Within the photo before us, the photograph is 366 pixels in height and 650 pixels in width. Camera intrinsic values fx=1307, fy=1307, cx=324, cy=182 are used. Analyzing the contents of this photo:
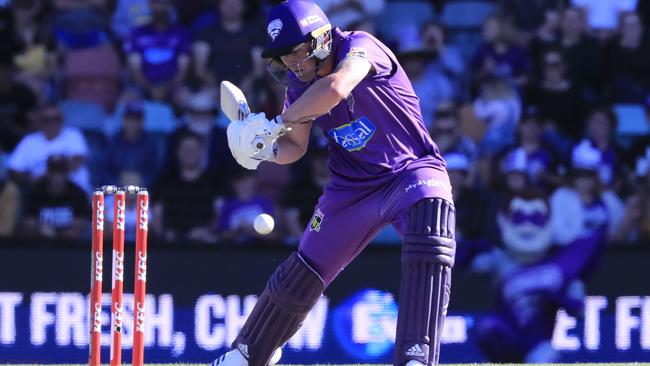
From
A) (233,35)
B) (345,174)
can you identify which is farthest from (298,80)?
(233,35)

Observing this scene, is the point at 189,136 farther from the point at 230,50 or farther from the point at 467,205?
the point at 467,205

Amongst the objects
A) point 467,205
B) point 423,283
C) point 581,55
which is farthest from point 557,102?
point 423,283

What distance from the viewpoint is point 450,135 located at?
1025cm

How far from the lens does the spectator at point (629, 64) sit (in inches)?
429

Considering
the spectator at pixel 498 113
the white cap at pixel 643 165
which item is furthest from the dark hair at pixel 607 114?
the spectator at pixel 498 113

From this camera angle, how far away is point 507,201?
962 cm

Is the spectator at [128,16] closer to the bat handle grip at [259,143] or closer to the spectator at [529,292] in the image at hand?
the spectator at [529,292]

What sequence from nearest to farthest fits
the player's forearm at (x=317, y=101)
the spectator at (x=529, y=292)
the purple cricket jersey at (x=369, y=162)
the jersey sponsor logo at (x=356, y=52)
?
the player's forearm at (x=317, y=101), the jersey sponsor logo at (x=356, y=52), the purple cricket jersey at (x=369, y=162), the spectator at (x=529, y=292)

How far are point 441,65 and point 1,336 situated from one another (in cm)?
437

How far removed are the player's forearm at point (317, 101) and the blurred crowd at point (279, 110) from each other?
4.00m

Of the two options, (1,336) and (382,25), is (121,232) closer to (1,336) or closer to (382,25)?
(1,336)

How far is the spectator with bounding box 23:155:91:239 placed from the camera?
9711 mm

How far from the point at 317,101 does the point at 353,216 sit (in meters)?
0.71

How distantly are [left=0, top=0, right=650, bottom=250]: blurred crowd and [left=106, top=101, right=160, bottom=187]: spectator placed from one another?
0.01 metres
